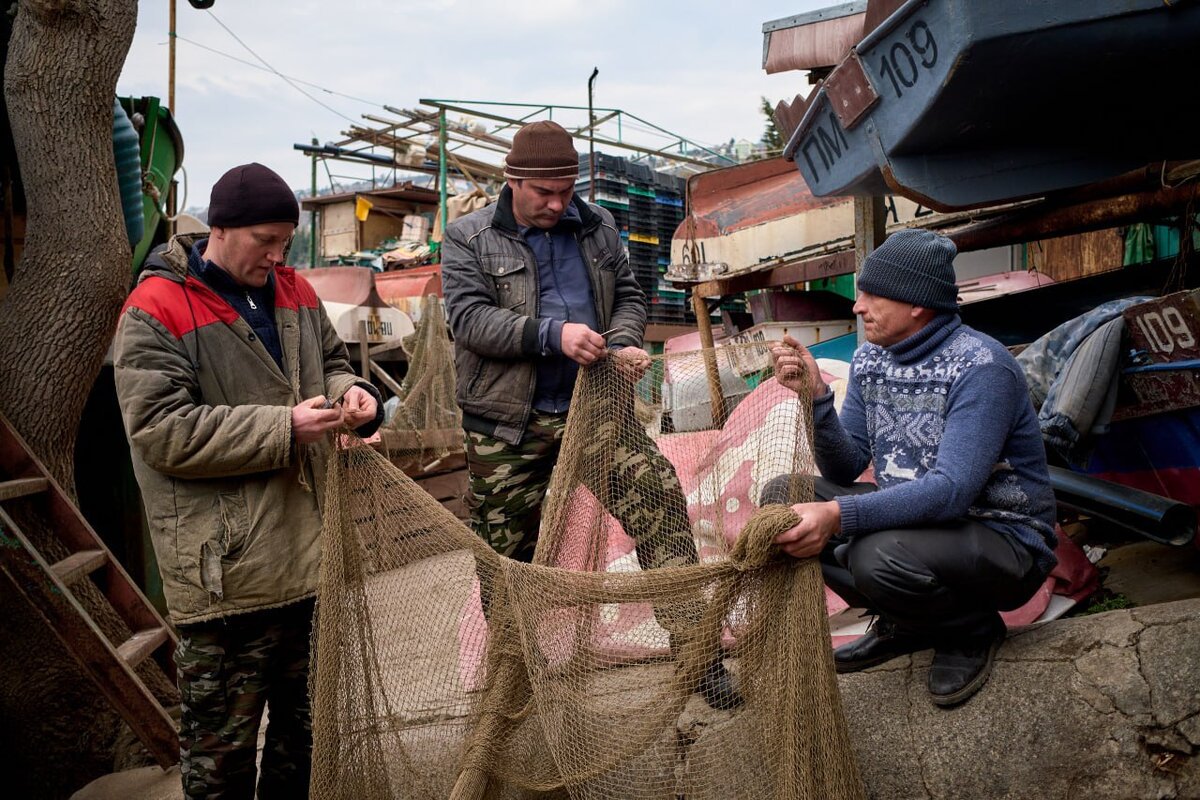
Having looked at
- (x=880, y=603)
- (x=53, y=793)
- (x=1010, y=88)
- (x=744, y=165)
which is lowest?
(x=53, y=793)

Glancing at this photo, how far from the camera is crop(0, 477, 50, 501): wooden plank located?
337 cm

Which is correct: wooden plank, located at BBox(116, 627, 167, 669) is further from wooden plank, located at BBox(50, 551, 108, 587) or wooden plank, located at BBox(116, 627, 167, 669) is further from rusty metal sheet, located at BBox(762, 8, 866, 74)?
rusty metal sheet, located at BBox(762, 8, 866, 74)

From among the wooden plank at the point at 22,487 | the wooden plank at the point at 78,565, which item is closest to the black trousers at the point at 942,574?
the wooden plank at the point at 78,565

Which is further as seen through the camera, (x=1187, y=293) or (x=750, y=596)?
(x=1187, y=293)

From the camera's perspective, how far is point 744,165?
7.67m

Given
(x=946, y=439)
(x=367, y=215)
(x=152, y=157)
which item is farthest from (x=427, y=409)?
(x=367, y=215)

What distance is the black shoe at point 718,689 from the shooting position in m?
2.14

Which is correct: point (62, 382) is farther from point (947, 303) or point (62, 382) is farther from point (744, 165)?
point (744, 165)

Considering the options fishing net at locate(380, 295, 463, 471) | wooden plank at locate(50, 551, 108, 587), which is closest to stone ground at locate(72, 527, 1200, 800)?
wooden plank at locate(50, 551, 108, 587)

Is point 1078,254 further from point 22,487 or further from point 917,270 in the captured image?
point 22,487

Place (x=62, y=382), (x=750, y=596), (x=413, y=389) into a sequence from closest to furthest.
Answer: (x=750, y=596), (x=62, y=382), (x=413, y=389)

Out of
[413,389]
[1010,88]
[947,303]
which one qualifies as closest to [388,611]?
[947,303]

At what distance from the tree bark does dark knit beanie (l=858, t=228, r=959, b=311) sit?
133 inches

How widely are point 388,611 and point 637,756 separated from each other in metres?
0.87
